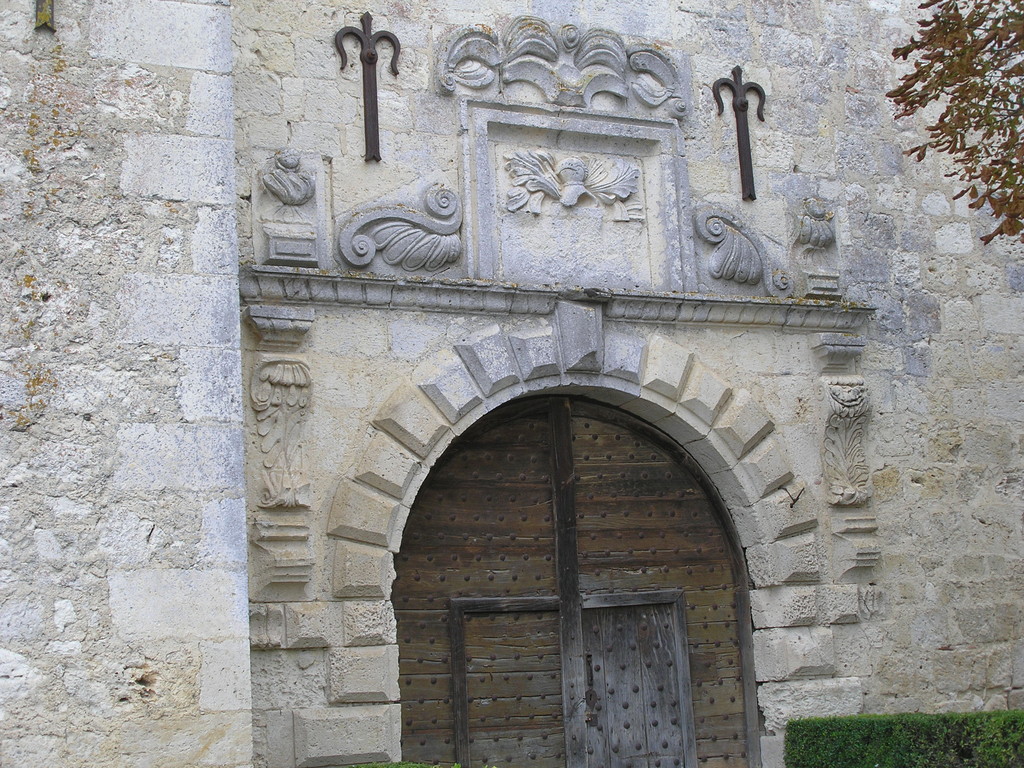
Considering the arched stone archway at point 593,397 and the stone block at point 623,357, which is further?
the stone block at point 623,357

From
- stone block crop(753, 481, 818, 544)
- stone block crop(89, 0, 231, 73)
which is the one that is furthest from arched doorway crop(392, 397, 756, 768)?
stone block crop(89, 0, 231, 73)

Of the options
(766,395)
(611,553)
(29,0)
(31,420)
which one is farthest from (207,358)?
(766,395)

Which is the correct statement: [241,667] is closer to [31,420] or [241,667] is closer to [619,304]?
[31,420]

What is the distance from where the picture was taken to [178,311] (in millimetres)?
4094

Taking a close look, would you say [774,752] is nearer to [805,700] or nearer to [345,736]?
[805,700]

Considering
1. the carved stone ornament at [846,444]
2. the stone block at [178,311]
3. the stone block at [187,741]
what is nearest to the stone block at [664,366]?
the carved stone ornament at [846,444]

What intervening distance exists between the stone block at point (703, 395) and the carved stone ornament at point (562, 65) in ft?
4.25

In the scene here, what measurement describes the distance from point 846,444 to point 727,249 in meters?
1.08

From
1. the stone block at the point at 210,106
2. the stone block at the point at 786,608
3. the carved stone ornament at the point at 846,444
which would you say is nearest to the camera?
the stone block at the point at 210,106

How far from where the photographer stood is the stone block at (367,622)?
4887mm

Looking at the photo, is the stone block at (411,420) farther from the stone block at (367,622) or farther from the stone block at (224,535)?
the stone block at (224,535)

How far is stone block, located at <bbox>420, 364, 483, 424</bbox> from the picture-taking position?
520cm

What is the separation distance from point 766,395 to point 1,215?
11.3 ft

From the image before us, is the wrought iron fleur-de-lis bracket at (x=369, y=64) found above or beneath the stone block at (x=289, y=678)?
above
